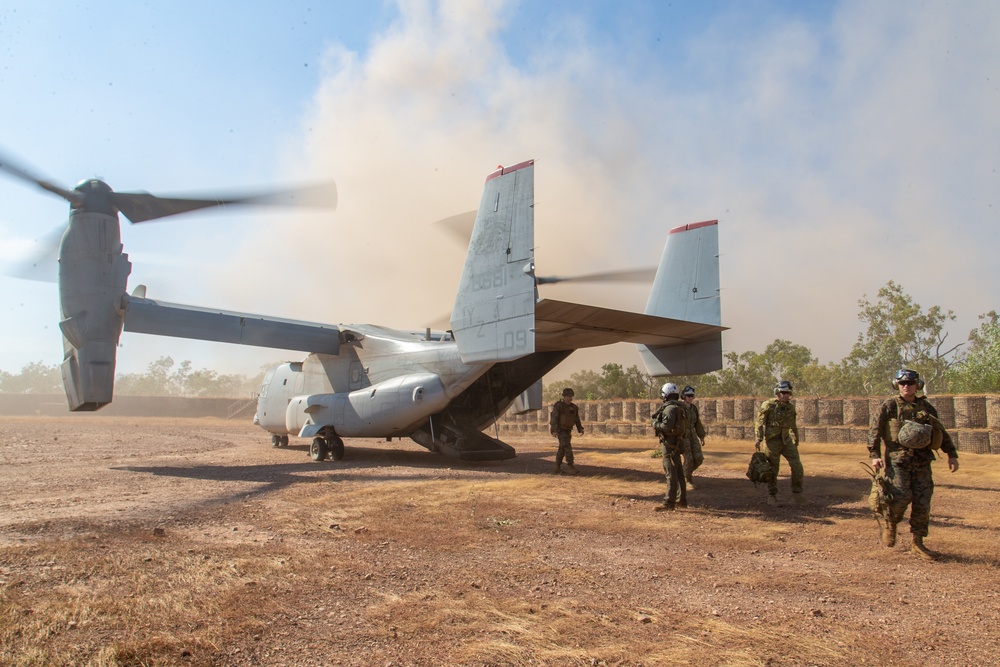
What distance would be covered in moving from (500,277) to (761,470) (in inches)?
198

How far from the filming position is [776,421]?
8961 mm

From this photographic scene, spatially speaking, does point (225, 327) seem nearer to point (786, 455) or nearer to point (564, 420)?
point (564, 420)

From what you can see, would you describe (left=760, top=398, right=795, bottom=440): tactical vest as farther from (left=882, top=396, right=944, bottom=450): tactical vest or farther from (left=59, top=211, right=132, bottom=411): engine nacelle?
(left=59, top=211, right=132, bottom=411): engine nacelle

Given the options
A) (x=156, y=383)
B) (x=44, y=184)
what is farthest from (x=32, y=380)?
(x=44, y=184)

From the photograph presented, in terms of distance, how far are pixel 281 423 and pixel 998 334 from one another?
26.2 meters

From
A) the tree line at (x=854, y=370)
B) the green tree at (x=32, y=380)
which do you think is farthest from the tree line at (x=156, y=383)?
the tree line at (x=854, y=370)

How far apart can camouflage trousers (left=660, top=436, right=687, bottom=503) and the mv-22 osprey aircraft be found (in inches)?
86.5

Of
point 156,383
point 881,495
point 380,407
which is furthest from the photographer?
point 156,383

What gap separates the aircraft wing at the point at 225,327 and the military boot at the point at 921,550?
41.7 ft

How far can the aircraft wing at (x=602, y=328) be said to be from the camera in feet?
30.9

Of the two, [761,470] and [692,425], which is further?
[692,425]

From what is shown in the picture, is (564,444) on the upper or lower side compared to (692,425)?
lower

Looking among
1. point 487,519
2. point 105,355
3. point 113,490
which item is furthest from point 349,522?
point 105,355

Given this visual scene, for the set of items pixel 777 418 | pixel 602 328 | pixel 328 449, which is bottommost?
pixel 328 449
